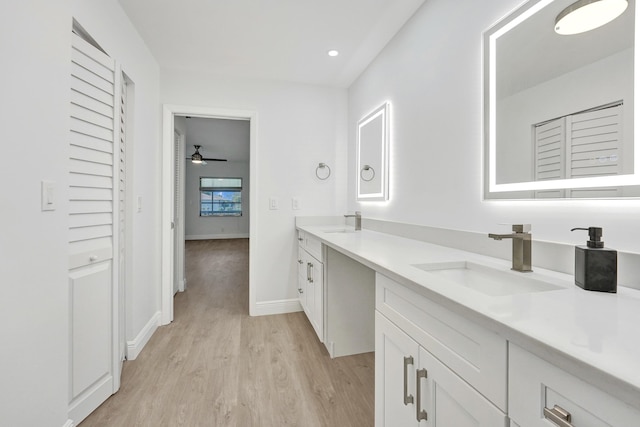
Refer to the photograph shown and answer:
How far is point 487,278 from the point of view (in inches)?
44.8

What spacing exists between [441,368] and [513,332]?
316mm

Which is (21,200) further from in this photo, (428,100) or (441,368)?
(428,100)

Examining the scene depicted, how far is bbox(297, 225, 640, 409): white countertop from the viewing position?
419 mm

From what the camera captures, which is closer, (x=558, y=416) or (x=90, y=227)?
(x=558, y=416)

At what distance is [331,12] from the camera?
1.90 meters

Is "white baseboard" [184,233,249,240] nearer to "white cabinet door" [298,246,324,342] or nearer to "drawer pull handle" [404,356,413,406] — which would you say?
"white cabinet door" [298,246,324,342]

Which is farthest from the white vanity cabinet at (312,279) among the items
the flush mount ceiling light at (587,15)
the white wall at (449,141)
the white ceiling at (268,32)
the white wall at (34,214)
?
the flush mount ceiling light at (587,15)

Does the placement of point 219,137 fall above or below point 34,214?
above

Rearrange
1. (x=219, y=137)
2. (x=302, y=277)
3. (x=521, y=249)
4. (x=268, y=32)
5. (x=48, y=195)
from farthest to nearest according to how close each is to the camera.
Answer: (x=219, y=137), (x=302, y=277), (x=268, y=32), (x=48, y=195), (x=521, y=249)

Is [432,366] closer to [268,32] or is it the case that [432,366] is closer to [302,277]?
[302,277]

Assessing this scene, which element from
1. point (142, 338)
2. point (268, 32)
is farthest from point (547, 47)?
point (142, 338)

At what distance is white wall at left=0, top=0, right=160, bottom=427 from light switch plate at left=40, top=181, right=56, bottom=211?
2 cm

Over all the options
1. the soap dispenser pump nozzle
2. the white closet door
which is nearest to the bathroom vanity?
the soap dispenser pump nozzle

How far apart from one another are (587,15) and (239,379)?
2331 millimetres
